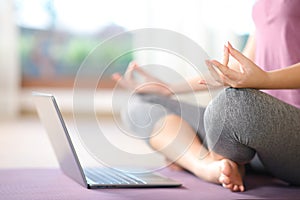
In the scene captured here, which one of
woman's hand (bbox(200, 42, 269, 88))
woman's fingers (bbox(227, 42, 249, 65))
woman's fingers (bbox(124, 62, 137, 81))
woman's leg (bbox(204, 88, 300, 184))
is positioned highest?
woman's fingers (bbox(227, 42, 249, 65))

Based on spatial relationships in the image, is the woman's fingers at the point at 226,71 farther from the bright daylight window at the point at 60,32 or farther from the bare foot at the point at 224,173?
the bright daylight window at the point at 60,32

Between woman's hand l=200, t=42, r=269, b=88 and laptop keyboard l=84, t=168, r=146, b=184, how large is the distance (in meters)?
0.25

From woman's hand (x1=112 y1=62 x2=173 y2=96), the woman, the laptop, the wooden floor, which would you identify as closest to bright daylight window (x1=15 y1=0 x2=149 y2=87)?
the wooden floor

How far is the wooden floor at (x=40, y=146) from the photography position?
111 cm

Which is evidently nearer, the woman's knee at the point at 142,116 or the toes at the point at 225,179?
the toes at the point at 225,179

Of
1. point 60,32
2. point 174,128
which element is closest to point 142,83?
point 174,128

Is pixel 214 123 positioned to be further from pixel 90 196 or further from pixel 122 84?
pixel 122 84

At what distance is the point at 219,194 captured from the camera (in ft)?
2.79

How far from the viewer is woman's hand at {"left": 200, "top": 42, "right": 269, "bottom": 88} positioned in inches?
30.4

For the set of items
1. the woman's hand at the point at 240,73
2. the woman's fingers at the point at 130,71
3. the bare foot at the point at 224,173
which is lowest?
the bare foot at the point at 224,173

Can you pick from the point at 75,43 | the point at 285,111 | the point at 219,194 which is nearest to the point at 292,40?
the point at 285,111

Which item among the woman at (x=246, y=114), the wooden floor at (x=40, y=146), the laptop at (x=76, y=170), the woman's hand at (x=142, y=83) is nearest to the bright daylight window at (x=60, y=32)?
the wooden floor at (x=40, y=146)

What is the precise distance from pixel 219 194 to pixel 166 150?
0.28m

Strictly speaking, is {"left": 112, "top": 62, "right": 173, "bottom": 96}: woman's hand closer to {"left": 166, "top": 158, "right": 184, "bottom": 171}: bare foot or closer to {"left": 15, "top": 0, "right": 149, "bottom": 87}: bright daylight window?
{"left": 166, "top": 158, "right": 184, "bottom": 171}: bare foot
